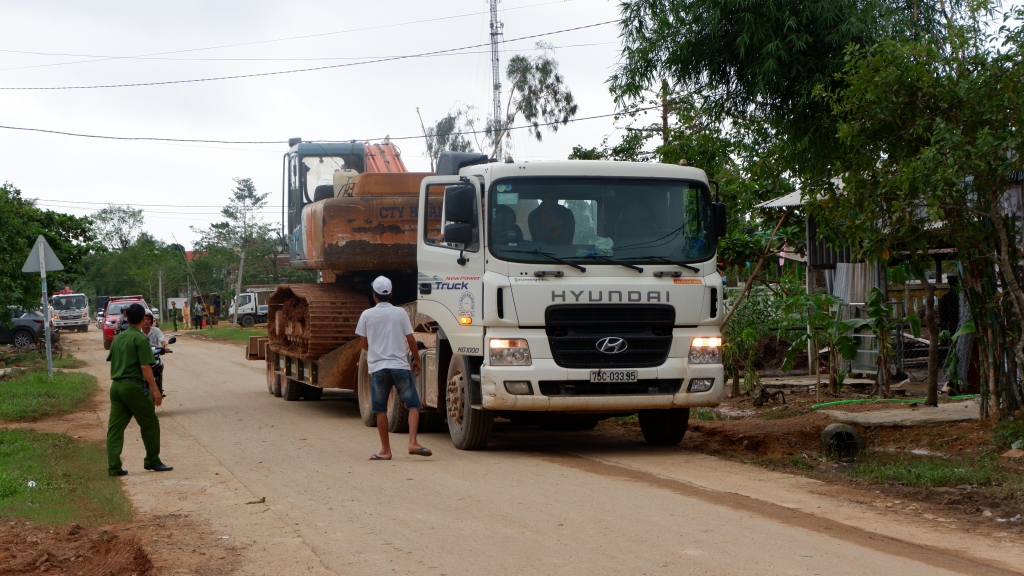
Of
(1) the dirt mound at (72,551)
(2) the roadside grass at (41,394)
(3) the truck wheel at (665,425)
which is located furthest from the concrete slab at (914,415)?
(2) the roadside grass at (41,394)

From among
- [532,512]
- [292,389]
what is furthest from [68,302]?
[532,512]

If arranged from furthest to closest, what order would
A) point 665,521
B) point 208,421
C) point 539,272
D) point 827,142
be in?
point 208,421 < point 827,142 < point 539,272 < point 665,521

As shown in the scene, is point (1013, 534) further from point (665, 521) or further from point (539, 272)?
point (539, 272)

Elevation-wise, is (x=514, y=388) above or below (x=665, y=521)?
above

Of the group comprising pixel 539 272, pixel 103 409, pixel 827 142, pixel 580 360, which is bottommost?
pixel 103 409

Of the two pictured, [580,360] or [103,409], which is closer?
[580,360]

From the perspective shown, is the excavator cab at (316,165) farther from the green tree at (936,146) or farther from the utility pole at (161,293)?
the utility pole at (161,293)

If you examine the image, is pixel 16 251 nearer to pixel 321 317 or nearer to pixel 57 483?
pixel 321 317

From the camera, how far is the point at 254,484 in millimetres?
9219

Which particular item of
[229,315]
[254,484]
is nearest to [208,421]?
[254,484]

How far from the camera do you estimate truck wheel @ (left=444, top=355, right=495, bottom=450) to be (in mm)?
10875

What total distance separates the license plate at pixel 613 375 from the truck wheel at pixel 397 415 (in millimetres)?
3119

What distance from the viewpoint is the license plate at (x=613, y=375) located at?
10305mm

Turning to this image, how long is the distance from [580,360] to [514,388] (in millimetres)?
694
